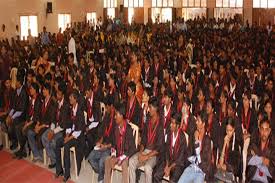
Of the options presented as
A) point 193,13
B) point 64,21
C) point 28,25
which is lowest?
point 28,25

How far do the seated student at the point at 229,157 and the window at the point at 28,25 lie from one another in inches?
710

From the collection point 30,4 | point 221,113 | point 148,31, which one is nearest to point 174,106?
point 221,113

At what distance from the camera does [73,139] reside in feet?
26.2

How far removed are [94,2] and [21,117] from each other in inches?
822

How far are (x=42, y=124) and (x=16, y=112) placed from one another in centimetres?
A: 96

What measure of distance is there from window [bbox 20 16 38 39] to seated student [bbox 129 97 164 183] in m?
17.1

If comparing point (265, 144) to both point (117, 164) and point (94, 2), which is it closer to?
point (117, 164)

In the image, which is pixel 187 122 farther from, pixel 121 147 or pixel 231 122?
pixel 121 147

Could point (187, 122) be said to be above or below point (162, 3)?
below

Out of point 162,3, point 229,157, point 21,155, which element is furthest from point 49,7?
point 229,157

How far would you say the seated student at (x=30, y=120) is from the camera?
349 inches

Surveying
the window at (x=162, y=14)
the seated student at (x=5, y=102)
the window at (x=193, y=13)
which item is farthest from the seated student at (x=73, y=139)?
the window at (x=162, y=14)

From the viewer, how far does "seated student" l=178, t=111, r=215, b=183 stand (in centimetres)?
661

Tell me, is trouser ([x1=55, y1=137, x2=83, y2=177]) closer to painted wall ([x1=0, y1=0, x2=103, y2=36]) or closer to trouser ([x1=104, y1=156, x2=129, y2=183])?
trouser ([x1=104, y1=156, x2=129, y2=183])
